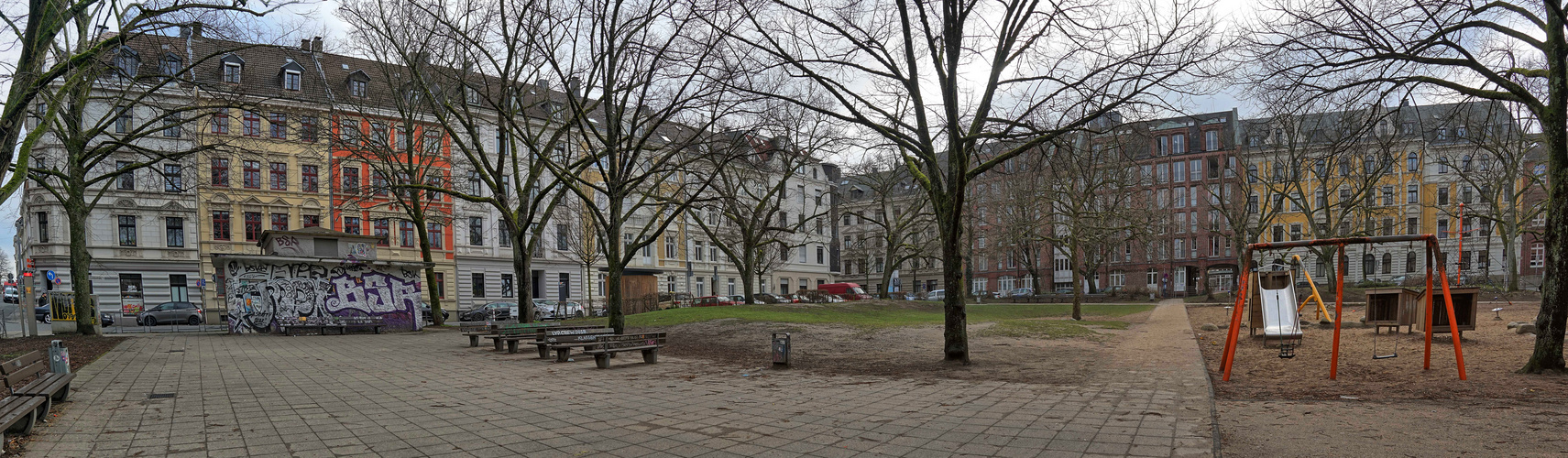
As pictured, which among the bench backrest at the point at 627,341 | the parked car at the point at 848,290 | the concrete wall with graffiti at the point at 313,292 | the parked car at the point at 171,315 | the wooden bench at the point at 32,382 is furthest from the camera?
the parked car at the point at 848,290

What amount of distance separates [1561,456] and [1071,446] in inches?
121

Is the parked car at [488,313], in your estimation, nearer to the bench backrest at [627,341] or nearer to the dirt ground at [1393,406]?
the bench backrest at [627,341]

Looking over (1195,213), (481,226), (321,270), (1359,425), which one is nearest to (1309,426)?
(1359,425)

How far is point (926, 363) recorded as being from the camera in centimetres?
1273

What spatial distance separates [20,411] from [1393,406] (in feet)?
37.4

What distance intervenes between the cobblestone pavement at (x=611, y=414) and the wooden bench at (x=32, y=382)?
26cm

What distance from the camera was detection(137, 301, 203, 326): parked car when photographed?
118 ft

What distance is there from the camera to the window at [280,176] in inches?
1786

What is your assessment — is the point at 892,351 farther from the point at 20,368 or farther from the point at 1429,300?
the point at 20,368

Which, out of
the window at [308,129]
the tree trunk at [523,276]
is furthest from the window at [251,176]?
→ the tree trunk at [523,276]

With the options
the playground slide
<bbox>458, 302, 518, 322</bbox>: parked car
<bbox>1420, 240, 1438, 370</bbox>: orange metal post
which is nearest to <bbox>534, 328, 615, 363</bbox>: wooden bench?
<bbox>1420, 240, 1438, 370</bbox>: orange metal post

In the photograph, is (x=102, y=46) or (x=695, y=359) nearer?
(x=102, y=46)

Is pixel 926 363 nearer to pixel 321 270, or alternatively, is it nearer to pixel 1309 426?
pixel 1309 426

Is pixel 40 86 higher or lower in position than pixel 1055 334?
higher
